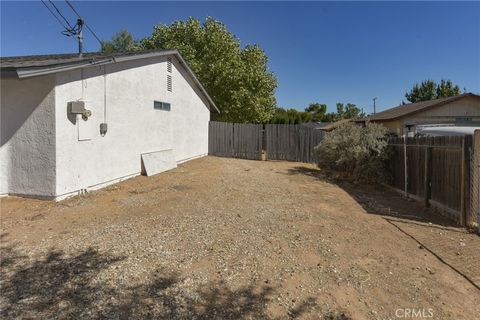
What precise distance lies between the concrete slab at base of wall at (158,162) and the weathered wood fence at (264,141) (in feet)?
16.6

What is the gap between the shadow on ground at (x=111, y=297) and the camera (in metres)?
3.01

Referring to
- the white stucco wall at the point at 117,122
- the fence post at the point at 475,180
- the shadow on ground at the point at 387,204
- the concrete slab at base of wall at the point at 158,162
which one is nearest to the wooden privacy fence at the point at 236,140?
the white stucco wall at the point at 117,122

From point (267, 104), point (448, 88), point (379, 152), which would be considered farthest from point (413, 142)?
point (448, 88)

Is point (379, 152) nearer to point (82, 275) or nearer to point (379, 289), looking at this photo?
point (379, 289)

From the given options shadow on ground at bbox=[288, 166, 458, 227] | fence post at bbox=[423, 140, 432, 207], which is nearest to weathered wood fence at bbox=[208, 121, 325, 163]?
shadow on ground at bbox=[288, 166, 458, 227]

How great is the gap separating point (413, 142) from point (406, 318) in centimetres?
622

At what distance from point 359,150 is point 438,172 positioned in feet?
10.6

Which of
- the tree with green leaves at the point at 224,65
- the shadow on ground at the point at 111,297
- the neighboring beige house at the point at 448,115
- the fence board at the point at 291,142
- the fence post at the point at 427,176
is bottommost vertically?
the shadow on ground at the point at 111,297

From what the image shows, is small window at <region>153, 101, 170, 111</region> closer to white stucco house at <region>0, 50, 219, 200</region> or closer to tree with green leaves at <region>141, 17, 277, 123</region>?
white stucco house at <region>0, 50, 219, 200</region>

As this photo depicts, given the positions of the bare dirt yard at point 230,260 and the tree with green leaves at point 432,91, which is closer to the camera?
the bare dirt yard at point 230,260

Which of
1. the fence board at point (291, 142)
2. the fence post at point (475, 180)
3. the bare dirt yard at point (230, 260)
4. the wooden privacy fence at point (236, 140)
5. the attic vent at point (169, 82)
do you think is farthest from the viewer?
the wooden privacy fence at point (236, 140)

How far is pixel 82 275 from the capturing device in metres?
3.73

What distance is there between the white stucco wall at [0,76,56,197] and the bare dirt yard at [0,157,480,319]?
488 mm

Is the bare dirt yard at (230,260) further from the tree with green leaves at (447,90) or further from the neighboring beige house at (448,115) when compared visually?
the tree with green leaves at (447,90)
